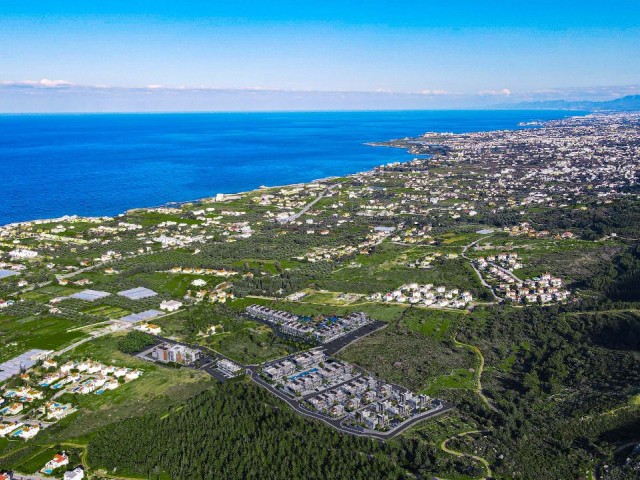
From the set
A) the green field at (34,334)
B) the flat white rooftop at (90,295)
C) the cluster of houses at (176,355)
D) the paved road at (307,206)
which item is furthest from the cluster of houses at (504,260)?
the green field at (34,334)

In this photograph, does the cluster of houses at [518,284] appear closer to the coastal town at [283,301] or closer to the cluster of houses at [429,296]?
the coastal town at [283,301]

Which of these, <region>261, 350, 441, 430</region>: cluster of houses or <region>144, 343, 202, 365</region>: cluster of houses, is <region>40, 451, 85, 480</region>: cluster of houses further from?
<region>261, 350, 441, 430</region>: cluster of houses

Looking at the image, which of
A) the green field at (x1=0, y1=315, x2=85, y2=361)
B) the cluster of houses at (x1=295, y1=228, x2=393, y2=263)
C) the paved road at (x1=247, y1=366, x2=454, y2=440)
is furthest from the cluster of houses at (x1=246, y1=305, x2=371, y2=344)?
the cluster of houses at (x1=295, y1=228, x2=393, y2=263)

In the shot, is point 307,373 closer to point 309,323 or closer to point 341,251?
point 309,323

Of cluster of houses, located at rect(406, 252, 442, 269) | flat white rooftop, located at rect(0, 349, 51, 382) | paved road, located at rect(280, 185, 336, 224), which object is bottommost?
paved road, located at rect(280, 185, 336, 224)

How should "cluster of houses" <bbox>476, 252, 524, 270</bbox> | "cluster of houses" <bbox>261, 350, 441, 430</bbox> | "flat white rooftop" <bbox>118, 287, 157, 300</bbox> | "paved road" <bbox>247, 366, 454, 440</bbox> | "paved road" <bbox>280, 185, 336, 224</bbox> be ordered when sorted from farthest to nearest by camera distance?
1. "paved road" <bbox>280, 185, 336, 224</bbox>
2. "cluster of houses" <bbox>476, 252, 524, 270</bbox>
3. "flat white rooftop" <bbox>118, 287, 157, 300</bbox>
4. "cluster of houses" <bbox>261, 350, 441, 430</bbox>
5. "paved road" <bbox>247, 366, 454, 440</bbox>

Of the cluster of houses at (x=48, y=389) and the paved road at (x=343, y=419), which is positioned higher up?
the paved road at (x=343, y=419)
